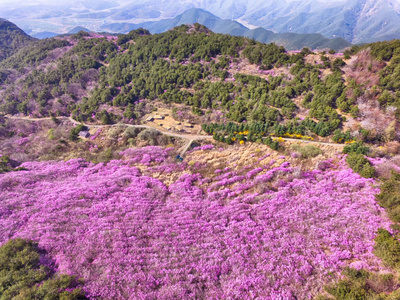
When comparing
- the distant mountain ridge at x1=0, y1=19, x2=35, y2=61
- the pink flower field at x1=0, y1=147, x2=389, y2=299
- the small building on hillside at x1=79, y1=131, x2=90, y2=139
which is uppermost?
the distant mountain ridge at x1=0, y1=19, x2=35, y2=61

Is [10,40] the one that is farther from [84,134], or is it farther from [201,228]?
[201,228]

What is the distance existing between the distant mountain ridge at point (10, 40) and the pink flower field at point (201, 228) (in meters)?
111

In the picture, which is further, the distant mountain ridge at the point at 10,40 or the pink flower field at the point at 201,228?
the distant mountain ridge at the point at 10,40

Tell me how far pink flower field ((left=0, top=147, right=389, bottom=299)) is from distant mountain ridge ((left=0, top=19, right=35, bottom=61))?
11096 centimetres

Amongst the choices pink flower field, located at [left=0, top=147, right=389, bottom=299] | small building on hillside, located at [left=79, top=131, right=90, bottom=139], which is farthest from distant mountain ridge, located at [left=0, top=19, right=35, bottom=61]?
pink flower field, located at [left=0, top=147, right=389, bottom=299]

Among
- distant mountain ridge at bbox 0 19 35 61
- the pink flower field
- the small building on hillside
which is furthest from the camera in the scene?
distant mountain ridge at bbox 0 19 35 61

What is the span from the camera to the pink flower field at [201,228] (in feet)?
52.6

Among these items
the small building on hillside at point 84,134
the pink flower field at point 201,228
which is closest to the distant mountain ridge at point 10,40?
the small building on hillside at point 84,134

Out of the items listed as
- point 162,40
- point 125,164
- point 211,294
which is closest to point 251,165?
point 211,294

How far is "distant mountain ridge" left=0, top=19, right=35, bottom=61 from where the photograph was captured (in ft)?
313

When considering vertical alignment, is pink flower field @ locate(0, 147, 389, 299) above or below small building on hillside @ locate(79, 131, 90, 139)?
above

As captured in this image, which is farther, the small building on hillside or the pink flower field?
the small building on hillside

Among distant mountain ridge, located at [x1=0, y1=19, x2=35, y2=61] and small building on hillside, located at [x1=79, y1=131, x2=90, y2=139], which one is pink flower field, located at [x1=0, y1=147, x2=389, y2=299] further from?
distant mountain ridge, located at [x1=0, y1=19, x2=35, y2=61]

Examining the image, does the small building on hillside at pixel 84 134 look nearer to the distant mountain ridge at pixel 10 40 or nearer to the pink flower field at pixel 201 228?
the pink flower field at pixel 201 228
